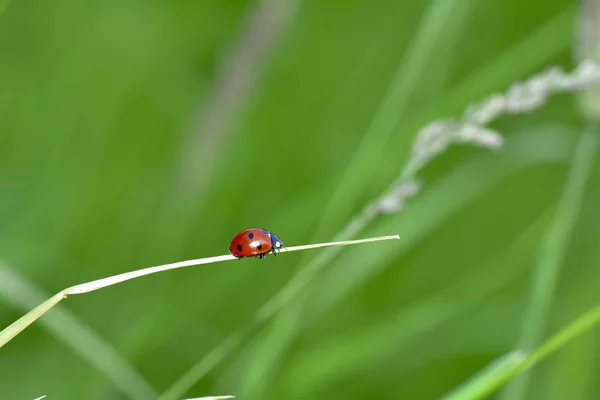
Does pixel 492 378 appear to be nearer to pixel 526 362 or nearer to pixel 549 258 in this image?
pixel 526 362

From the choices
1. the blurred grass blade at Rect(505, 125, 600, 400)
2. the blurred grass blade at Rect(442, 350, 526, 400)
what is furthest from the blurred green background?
the blurred grass blade at Rect(442, 350, 526, 400)

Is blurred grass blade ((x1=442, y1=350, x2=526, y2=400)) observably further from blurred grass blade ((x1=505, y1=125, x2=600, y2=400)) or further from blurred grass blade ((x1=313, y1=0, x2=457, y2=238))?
blurred grass blade ((x1=313, y1=0, x2=457, y2=238))

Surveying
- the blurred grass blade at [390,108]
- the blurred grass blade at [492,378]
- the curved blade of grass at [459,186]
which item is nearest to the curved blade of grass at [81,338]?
the curved blade of grass at [459,186]

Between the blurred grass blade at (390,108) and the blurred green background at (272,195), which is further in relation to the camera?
the blurred green background at (272,195)

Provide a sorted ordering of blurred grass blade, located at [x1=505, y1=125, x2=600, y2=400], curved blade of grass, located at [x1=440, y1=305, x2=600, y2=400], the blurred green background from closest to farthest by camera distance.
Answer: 1. curved blade of grass, located at [x1=440, y1=305, x2=600, y2=400]
2. blurred grass blade, located at [x1=505, y1=125, x2=600, y2=400]
3. the blurred green background

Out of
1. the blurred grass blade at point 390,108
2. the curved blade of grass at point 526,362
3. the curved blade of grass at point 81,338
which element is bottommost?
the curved blade of grass at point 526,362

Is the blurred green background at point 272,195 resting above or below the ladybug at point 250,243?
above

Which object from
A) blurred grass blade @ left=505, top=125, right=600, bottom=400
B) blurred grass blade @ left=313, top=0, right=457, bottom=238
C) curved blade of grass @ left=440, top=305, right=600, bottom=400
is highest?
blurred grass blade @ left=313, top=0, right=457, bottom=238

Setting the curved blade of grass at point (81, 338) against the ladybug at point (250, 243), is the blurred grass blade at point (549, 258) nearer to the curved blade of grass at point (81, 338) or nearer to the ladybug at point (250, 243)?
the ladybug at point (250, 243)
